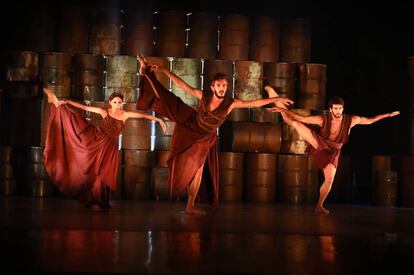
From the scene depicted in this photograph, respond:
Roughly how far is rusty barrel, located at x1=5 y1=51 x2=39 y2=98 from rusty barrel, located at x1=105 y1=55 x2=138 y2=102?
3.77 feet

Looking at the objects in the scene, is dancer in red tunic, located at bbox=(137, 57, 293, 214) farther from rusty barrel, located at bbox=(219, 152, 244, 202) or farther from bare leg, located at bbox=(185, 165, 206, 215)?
rusty barrel, located at bbox=(219, 152, 244, 202)

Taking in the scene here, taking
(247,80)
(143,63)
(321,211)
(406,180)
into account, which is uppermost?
(247,80)

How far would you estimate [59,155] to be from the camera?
31.1ft

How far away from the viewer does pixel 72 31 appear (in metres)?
11.9

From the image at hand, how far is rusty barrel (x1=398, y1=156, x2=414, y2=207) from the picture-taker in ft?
38.1

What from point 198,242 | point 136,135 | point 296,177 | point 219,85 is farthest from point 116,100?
point 198,242

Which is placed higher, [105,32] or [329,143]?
[105,32]

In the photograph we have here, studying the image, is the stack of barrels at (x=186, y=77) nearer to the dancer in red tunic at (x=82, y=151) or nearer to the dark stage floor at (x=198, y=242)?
the dancer in red tunic at (x=82, y=151)

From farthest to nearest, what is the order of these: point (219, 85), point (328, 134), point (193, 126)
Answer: point (328, 134), point (193, 126), point (219, 85)

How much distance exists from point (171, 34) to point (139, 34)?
48 centimetres

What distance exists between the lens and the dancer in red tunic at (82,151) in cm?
940

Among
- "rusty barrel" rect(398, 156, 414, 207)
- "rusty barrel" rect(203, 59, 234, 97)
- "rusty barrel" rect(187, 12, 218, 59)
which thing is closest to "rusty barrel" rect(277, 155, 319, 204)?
"rusty barrel" rect(398, 156, 414, 207)

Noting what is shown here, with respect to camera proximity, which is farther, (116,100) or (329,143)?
(329,143)

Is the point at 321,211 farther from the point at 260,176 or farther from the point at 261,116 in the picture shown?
the point at 261,116
